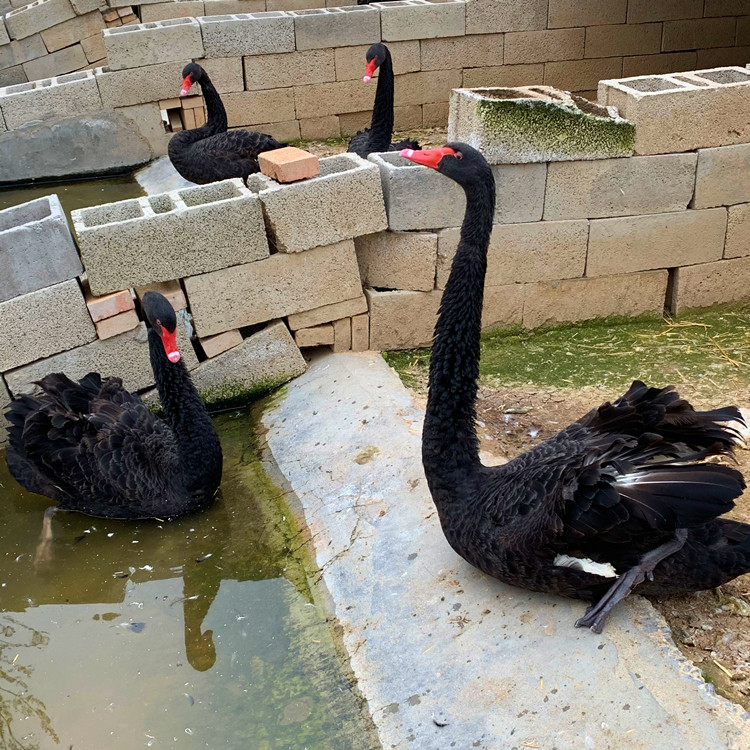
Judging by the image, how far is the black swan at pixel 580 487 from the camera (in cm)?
328

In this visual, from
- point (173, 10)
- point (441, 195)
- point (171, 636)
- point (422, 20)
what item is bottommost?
point (171, 636)

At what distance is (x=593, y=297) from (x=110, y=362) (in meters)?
3.83

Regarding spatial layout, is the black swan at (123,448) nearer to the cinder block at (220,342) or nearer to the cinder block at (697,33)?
the cinder block at (220,342)

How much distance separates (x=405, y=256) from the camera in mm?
6305

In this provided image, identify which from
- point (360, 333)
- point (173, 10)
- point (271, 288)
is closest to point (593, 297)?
point (360, 333)

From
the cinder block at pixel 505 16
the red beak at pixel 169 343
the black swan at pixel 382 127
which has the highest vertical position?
the cinder block at pixel 505 16

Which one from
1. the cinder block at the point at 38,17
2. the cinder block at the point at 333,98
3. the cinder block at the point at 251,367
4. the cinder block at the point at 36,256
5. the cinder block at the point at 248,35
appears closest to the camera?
the cinder block at the point at 36,256

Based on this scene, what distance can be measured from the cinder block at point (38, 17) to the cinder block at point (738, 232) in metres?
10.7

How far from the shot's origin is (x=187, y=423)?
194 inches

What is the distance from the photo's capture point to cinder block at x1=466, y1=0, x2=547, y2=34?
9.99 m

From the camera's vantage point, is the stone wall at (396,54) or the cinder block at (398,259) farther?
the stone wall at (396,54)

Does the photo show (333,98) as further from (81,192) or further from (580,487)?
(580,487)

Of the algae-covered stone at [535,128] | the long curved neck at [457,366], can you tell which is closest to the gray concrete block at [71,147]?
the algae-covered stone at [535,128]

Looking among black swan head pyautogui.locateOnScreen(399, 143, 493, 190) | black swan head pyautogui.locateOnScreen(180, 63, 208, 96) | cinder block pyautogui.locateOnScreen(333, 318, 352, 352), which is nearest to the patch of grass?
cinder block pyautogui.locateOnScreen(333, 318, 352, 352)
